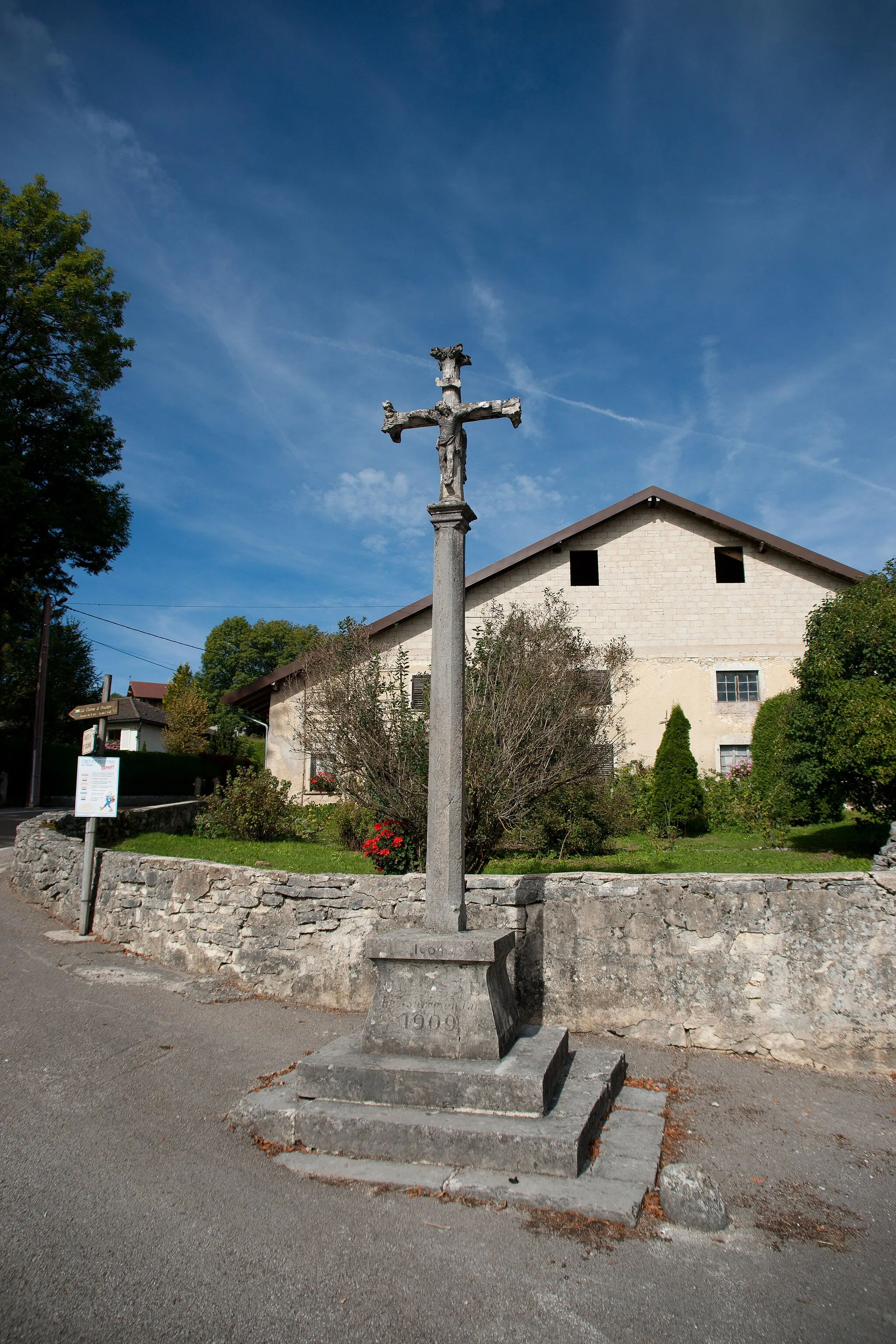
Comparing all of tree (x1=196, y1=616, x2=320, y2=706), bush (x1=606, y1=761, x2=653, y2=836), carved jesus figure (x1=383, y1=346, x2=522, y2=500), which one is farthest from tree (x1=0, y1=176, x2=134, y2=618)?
tree (x1=196, y1=616, x2=320, y2=706)

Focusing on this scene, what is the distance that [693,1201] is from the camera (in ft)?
10.4

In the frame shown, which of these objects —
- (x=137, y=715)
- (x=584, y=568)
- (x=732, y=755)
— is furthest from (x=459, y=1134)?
(x=137, y=715)

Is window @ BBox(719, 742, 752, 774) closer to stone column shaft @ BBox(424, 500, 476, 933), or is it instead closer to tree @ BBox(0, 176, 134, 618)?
stone column shaft @ BBox(424, 500, 476, 933)

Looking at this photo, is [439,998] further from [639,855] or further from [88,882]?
[639,855]

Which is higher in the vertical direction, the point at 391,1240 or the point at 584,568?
the point at 584,568

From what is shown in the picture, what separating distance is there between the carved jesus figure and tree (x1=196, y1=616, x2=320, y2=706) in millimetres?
47725

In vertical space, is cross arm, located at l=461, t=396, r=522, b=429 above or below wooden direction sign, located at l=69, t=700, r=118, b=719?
above

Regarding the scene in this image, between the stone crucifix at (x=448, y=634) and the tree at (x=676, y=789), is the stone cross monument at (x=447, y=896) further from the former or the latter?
the tree at (x=676, y=789)

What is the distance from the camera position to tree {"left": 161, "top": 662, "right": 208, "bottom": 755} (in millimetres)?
37406

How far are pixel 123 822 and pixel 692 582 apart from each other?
45.7 ft

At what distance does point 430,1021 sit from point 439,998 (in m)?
0.13

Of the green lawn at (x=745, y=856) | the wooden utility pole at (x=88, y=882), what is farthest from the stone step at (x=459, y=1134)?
the wooden utility pole at (x=88, y=882)

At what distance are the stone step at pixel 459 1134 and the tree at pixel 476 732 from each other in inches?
173

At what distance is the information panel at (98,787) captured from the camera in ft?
28.1
